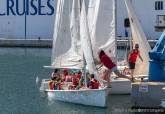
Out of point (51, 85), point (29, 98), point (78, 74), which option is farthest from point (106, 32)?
point (29, 98)

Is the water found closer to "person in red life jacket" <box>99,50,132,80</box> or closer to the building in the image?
"person in red life jacket" <box>99,50,132,80</box>

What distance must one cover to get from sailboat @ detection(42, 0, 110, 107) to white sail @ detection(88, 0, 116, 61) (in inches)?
46.2

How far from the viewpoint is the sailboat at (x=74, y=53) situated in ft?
81.9

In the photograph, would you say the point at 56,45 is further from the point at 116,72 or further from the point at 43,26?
the point at 43,26

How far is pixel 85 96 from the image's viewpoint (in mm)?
25125

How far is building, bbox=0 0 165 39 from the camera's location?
68.8 metres

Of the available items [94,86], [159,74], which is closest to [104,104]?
[94,86]

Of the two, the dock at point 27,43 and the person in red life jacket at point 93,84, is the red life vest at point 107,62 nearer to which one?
the person in red life jacket at point 93,84

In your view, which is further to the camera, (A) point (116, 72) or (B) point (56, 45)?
(B) point (56, 45)

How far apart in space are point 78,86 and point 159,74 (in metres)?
3.39

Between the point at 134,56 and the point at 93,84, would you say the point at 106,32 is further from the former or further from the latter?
the point at 93,84

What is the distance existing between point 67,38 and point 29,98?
311 cm

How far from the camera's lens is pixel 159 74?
24.0 metres

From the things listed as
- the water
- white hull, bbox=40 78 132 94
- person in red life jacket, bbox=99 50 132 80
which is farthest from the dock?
person in red life jacket, bbox=99 50 132 80
